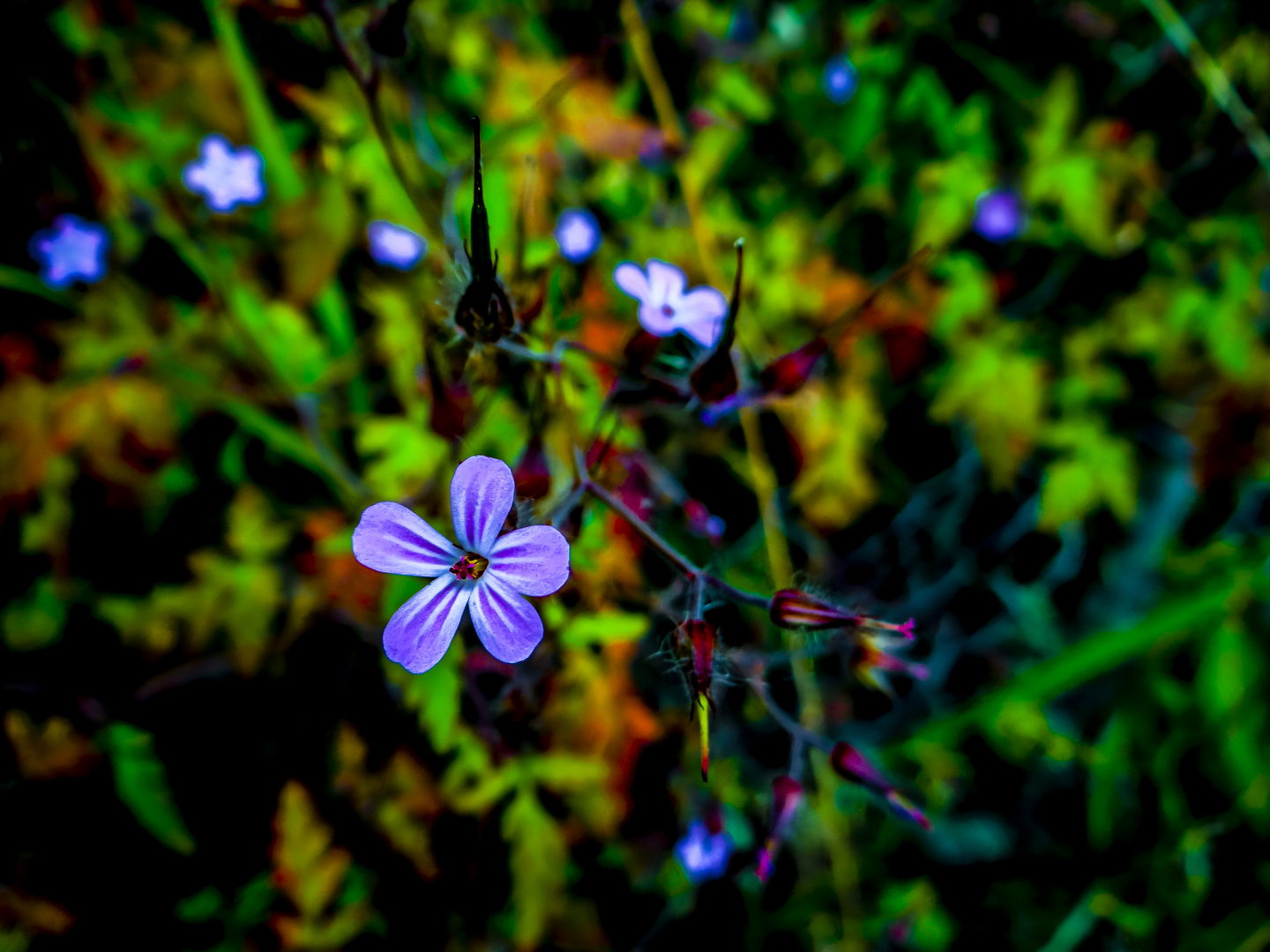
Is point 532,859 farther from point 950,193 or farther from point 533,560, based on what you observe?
point 950,193

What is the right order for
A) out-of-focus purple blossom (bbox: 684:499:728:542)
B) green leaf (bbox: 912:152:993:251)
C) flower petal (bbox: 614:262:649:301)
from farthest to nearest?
green leaf (bbox: 912:152:993:251) → out-of-focus purple blossom (bbox: 684:499:728:542) → flower petal (bbox: 614:262:649:301)

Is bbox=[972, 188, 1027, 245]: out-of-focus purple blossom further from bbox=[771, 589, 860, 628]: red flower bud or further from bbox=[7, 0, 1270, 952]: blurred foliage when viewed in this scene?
bbox=[771, 589, 860, 628]: red flower bud

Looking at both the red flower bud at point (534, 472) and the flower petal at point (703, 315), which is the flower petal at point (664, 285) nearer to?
the flower petal at point (703, 315)

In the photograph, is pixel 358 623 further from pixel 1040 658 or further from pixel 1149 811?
pixel 1149 811

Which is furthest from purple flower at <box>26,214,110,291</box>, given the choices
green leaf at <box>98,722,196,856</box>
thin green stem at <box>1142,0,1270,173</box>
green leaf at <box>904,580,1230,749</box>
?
thin green stem at <box>1142,0,1270,173</box>

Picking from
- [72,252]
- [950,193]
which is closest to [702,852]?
[950,193]
